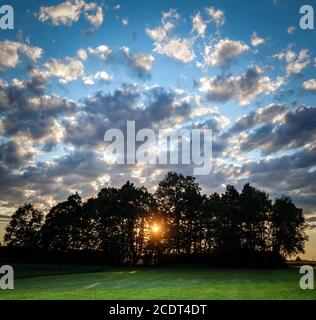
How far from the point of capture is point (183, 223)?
93.8 m

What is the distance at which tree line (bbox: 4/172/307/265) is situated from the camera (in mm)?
84125

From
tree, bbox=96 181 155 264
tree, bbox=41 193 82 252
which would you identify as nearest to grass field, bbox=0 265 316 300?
tree, bbox=96 181 155 264

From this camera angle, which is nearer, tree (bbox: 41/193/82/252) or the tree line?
the tree line

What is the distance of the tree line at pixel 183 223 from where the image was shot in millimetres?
84125

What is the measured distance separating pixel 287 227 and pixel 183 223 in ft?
82.6

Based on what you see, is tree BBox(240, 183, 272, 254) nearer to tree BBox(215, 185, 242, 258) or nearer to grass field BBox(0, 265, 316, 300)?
tree BBox(215, 185, 242, 258)

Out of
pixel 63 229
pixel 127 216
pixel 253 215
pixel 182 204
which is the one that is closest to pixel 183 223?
pixel 182 204

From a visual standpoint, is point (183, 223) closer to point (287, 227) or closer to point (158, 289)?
point (287, 227)

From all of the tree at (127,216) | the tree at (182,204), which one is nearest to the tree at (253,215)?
the tree at (182,204)

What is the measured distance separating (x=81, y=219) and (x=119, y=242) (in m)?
23.3
